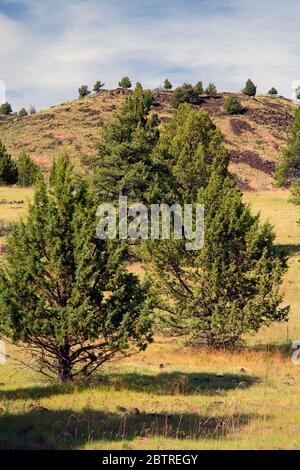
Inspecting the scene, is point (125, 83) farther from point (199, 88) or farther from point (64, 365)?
point (64, 365)

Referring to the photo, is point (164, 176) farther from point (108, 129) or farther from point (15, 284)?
point (15, 284)

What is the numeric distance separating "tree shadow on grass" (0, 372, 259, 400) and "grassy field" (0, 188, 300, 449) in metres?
0.03

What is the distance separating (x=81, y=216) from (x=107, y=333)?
345 centimetres

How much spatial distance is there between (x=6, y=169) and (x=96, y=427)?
5978 cm

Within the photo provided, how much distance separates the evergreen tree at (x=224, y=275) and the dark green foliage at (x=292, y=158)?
2460cm

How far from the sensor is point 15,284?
1402 cm

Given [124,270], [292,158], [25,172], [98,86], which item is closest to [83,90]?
[98,86]

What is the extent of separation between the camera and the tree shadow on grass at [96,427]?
954 cm

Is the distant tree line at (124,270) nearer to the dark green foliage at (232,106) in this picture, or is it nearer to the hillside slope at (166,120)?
the hillside slope at (166,120)

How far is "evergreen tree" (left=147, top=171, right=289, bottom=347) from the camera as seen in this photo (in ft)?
64.2

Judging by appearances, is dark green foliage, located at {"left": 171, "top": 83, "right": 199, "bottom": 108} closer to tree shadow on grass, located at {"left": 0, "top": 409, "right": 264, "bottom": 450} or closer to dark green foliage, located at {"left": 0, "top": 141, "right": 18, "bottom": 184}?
dark green foliage, located at {"left": 0, "top": 141, "right": 18, "bottom": 184}

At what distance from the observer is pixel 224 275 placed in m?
19.9

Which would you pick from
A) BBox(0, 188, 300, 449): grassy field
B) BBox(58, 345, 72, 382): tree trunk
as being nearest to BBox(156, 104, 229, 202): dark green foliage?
BBox(0, 188, 300, 449): grassy field

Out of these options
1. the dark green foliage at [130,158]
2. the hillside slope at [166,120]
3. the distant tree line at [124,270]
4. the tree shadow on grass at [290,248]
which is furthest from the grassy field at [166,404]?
the hillside slope at [166,120]
